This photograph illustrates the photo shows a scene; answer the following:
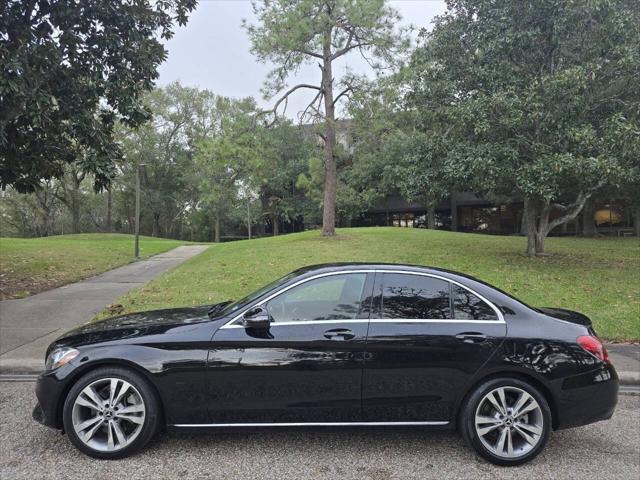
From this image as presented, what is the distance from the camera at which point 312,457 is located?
3686 mm

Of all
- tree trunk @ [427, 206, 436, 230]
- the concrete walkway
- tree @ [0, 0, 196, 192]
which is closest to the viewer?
the concrete walkway

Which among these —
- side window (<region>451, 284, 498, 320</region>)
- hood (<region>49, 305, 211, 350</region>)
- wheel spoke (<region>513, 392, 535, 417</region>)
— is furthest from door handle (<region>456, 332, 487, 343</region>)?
hood (<region>49, 305, 211, 350</region>)

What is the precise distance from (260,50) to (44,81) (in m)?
13.1

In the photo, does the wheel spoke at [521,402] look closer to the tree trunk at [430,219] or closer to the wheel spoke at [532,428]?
the wheel spoke at [532,428]

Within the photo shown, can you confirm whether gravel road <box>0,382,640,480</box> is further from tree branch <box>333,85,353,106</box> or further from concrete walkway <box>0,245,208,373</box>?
tree branch <box>333,85,353,106</box>

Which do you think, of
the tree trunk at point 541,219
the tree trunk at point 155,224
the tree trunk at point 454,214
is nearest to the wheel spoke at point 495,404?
the tree trunk at point 541,219

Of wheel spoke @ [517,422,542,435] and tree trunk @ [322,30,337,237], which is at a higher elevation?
tree trunk @ [322,30,337,237]

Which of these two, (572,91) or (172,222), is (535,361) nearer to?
(572,91)

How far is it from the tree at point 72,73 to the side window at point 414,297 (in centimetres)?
709

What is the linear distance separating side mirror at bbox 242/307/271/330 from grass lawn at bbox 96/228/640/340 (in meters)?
5.81

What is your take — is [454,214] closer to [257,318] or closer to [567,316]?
[567,316]

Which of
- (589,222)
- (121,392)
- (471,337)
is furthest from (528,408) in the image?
(589,222)

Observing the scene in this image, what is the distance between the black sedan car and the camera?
11.9 ft

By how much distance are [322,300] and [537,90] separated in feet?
33.1
